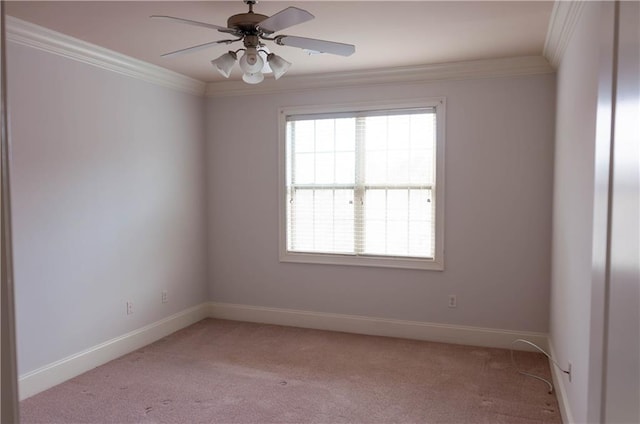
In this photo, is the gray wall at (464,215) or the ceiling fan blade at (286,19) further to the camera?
the gray wall at (464,215)

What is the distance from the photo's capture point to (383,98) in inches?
173

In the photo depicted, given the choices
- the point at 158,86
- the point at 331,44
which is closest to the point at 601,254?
the point at 331,44

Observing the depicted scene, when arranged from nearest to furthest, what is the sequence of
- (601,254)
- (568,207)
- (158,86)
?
1. (601,254)
2. (568,207)
3. (158,86)

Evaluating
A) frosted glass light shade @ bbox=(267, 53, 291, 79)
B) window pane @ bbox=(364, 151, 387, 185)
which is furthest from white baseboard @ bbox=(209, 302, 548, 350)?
frosted glass light shade @ bbox=(267, 53, 291, 79)

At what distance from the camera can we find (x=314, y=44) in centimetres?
259

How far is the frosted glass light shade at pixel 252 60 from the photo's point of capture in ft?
8.50

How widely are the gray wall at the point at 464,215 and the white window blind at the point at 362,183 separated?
0.16m

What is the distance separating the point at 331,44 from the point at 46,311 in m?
2.69

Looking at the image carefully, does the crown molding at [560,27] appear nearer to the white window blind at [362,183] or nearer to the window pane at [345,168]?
the white window blind at [362,183]

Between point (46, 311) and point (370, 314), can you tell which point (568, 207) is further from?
point (46, 311)

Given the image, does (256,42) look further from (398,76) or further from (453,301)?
(453,301)

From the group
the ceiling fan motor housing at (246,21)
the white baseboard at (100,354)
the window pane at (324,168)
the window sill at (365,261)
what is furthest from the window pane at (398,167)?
the white baseboard at (100,354)

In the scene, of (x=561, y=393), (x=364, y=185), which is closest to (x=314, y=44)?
(x=364, y=185)

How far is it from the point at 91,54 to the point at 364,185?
258 centimetres
